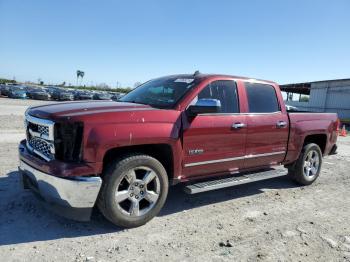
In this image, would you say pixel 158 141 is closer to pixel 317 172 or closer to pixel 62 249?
pixel 62 249

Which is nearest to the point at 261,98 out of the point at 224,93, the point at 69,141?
the point at 224,93

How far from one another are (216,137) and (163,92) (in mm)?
1027

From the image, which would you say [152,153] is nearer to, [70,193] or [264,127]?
[70,193]

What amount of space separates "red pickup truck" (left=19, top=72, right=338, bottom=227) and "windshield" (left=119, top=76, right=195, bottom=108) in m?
0.02

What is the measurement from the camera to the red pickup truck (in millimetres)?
3645

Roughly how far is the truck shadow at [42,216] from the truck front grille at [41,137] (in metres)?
0.81

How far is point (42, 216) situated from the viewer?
13.9 ft

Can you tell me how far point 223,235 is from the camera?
404cm

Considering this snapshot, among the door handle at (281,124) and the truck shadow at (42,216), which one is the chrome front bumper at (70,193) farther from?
the door handle at (281,124)

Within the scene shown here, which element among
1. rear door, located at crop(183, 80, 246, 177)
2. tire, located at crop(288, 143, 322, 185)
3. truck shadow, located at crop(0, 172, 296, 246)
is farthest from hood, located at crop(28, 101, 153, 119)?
tire, located at crop(288, 143, 322, 185)

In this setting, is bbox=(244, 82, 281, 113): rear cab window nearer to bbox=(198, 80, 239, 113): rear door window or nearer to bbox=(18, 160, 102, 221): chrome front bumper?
bbox=(198, 80, 239, 113): rear door window

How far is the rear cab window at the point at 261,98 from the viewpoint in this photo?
5418 mm

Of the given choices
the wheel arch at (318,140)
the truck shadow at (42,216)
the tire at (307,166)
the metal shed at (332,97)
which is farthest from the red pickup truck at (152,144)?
the metal shed at (332,97)

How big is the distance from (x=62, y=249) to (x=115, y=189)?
32.4 inches
